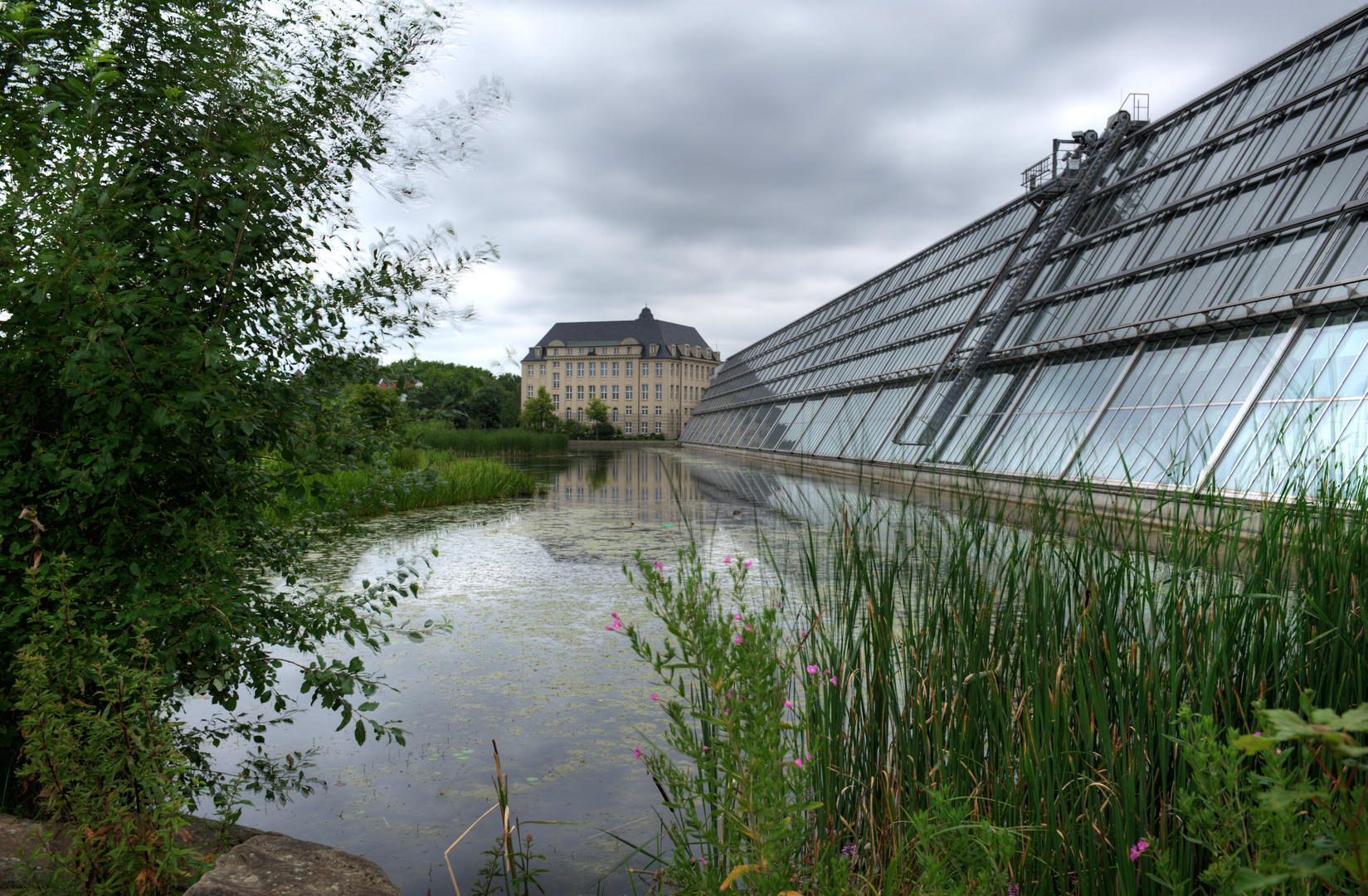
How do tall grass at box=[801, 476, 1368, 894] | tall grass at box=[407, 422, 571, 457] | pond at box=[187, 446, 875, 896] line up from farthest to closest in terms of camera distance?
tall grass at box=[407, 422, 571, 457], pond at box=[187, 446, 875, 896], tall grass at box=[801, 476, 1368, 894]

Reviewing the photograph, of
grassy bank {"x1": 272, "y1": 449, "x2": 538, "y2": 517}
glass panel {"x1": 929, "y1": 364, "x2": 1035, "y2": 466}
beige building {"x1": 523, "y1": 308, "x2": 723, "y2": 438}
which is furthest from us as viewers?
beige building {"x1": 523, "y1": 308, "x2": 723, "y2": 438}

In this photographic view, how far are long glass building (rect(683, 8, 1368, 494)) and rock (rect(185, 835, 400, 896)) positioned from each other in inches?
101

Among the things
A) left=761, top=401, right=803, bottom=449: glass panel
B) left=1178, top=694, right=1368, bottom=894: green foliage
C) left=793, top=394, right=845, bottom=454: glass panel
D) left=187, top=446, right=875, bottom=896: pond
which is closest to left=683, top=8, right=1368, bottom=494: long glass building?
left=793, top=394, right=845, bottom=454: glass panel

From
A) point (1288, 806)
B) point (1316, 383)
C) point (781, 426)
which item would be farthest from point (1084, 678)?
point (781, 426)

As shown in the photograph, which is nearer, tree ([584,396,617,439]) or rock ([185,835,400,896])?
rock ([185,835,400,896])

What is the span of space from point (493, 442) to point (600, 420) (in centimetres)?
5851

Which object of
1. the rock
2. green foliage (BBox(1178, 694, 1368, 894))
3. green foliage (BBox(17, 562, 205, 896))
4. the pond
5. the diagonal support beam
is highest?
the diagonal support beam

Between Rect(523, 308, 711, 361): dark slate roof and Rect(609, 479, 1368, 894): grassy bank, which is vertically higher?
Rect(523, 308, 711, 361): dark slate roof

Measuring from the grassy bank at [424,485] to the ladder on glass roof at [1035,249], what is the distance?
11.5 meters

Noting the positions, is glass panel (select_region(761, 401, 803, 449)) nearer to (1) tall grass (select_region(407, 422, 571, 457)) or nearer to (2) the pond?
(1) tall grass (select_region(407, 422, 571, 457))

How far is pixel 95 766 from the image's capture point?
2.31 m

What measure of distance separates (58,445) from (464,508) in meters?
12.8

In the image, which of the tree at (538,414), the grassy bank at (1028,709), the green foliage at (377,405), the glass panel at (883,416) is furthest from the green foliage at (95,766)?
the tree at (538,414)

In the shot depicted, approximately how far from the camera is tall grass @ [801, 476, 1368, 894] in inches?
83.0
